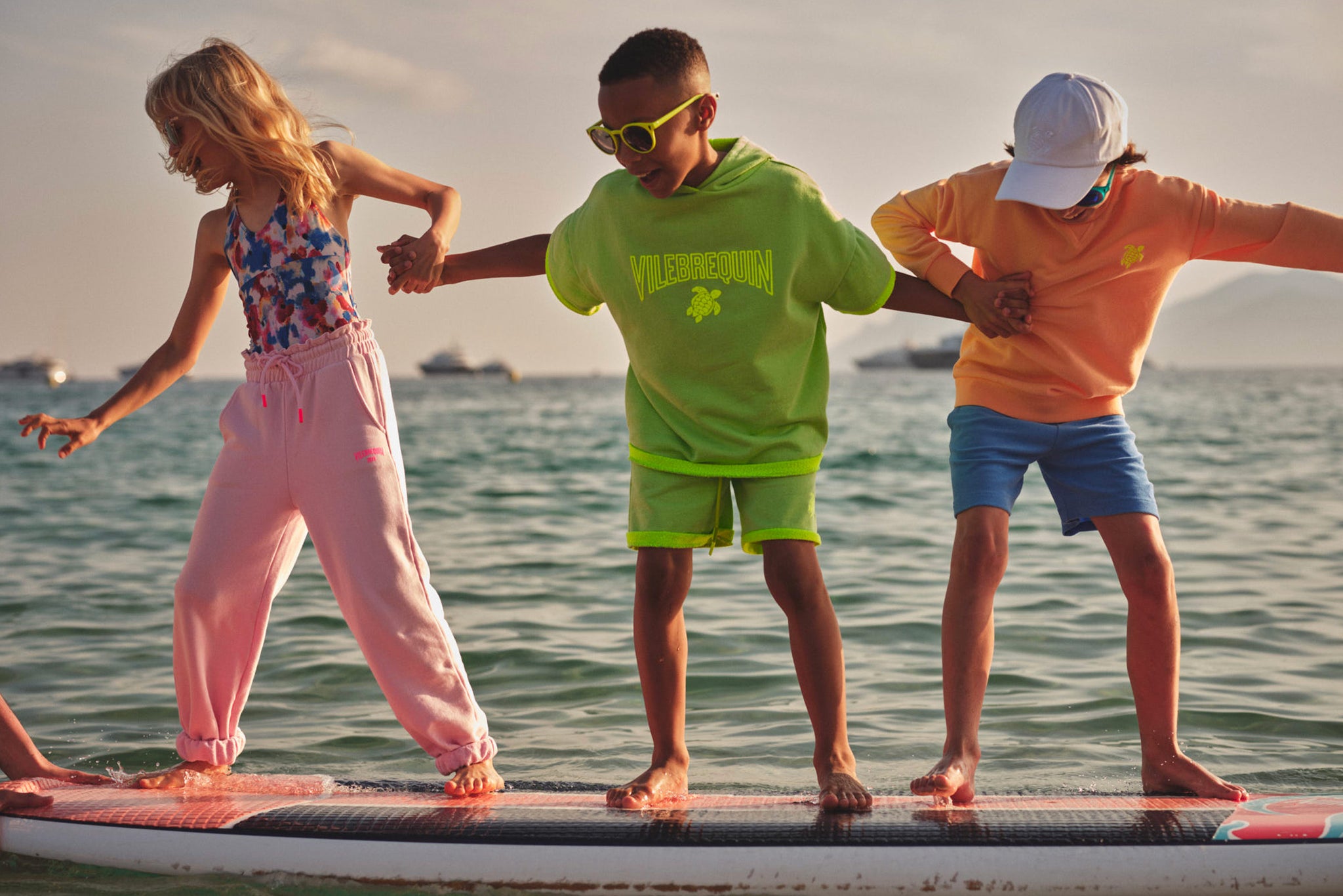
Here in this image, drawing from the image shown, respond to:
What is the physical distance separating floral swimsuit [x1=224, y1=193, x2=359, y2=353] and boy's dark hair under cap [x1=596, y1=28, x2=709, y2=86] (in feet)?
2.58

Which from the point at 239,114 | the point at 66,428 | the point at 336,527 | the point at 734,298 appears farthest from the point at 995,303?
the point at 66,428

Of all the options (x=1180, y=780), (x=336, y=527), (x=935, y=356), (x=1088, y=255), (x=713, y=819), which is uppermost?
(x=935, y=356)

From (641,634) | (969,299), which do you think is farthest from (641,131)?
(641,634)

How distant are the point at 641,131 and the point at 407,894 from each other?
5.49 feet

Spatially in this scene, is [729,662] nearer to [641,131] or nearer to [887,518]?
[641,131]

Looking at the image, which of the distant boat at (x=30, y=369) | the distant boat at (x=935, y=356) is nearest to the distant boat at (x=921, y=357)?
the distant boat at (x=935, y=356)

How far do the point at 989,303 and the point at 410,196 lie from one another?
1.42 meters

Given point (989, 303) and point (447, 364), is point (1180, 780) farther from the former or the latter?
point (447, 364)

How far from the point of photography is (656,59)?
9.15 feet

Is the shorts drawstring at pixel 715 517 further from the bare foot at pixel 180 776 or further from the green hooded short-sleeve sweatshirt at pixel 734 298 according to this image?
the bare foot at pixel 180 776

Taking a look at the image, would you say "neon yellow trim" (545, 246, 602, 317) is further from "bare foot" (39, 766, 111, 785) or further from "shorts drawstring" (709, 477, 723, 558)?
"bare foot" (39, 766, 111, 785)

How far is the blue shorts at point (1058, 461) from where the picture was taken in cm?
308

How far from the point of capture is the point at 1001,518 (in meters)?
3.06

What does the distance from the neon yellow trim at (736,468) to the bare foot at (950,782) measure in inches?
28.8
